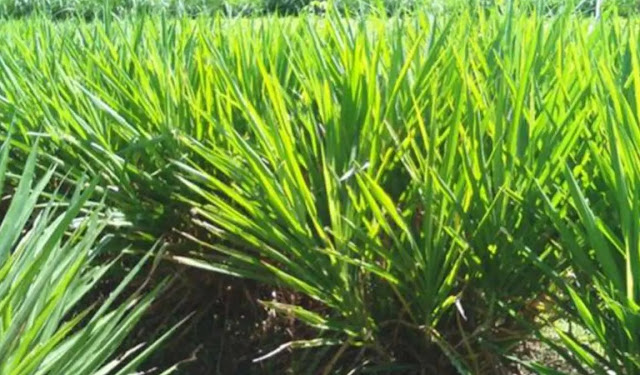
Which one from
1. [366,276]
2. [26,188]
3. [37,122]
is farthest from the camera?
[37,122]

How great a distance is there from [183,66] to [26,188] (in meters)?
1.02

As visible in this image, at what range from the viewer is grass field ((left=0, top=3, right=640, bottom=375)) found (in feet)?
5.14

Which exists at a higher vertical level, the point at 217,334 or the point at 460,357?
the point at 460,357

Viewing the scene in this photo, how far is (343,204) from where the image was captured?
1971 mm

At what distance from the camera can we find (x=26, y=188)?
1.48m

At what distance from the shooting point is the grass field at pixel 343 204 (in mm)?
1567

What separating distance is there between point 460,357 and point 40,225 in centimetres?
79

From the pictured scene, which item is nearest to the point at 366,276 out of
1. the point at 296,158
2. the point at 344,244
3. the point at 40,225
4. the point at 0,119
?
the point at 344,244

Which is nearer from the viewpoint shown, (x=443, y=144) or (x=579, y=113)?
(x=579, y=113)

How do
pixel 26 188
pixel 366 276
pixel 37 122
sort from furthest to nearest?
pixel 37 122, pixel 366 276, pixel 26 188

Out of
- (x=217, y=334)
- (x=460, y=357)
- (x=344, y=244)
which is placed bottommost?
(x=217, y=334)

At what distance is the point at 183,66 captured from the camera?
2463 millimetres

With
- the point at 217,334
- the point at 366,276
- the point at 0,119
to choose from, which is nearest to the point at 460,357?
the point at 366,276

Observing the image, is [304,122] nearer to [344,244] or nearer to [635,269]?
[344,244]
